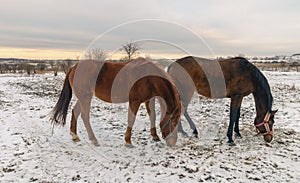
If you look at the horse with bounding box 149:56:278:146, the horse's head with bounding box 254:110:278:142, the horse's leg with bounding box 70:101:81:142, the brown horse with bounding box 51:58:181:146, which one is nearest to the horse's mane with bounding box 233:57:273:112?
the horse with bounding box 149:56:278:146

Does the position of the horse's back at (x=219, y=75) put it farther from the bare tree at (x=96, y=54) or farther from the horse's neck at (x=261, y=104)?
the bare tree at (x=96, y=54)

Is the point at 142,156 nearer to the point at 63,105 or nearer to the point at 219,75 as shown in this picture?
the point at 63,105

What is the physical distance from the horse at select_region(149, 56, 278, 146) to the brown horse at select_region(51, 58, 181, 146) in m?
0.98

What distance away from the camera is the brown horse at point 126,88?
4402 mm

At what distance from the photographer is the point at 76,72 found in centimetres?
484

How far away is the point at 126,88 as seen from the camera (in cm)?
470

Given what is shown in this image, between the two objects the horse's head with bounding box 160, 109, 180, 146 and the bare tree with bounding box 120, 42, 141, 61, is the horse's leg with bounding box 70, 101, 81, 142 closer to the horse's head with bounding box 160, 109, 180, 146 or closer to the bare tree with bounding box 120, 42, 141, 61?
the bare tree with bounding box 120, 42, 141, 61

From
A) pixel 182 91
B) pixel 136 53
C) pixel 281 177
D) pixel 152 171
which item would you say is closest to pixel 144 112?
pixel 182 91

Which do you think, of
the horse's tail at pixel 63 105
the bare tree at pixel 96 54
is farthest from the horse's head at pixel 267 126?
the horse's tail at pixel 63 105

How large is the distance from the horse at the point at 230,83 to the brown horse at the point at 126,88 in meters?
0.98

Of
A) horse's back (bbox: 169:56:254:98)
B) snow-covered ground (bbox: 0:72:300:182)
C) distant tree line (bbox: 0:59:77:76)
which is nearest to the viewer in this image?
snow-covered ground (bbox: 0:72:300:182)

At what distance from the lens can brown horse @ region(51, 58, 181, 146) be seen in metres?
4.40

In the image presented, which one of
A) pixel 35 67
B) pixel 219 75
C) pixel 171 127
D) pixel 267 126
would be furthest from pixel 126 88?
pixel 35 67

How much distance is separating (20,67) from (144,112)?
1704 inches
